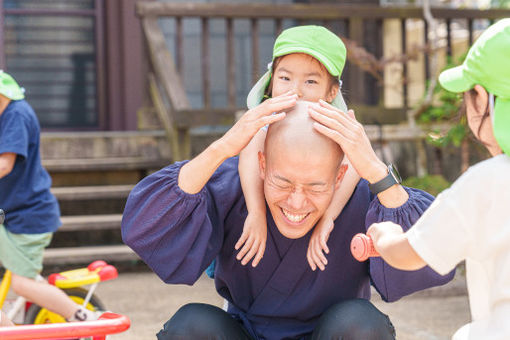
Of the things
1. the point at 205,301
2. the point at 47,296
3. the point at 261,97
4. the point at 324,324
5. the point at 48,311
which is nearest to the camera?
the point at 324,324

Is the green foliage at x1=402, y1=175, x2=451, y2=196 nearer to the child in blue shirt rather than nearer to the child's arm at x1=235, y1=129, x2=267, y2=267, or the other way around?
the child in blue shirt

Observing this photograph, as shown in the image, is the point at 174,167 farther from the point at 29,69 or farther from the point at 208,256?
Answer: the point at 29,69

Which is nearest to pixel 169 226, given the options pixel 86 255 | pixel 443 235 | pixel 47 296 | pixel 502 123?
pixel 443 235

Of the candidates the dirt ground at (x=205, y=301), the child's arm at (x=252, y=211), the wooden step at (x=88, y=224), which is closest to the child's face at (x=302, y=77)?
the child's arm at (x=252, y=211)

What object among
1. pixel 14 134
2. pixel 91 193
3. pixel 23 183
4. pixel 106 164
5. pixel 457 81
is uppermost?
pixel 457 81

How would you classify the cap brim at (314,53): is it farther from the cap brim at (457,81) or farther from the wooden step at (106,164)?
the wooden step at (106,164)

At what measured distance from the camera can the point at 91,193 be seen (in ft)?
18.2

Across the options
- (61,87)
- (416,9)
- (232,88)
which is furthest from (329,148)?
(61,87)

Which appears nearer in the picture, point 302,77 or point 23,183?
point 302,77

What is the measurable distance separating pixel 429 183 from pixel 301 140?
139 inches

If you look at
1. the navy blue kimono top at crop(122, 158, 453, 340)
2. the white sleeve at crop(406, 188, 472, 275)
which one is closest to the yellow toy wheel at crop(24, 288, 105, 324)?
the navy blue kimono top at crop(122, 158, 453, 340)

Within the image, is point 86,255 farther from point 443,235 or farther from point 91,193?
point 443,235

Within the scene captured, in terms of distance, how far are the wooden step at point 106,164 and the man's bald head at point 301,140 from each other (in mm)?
3948

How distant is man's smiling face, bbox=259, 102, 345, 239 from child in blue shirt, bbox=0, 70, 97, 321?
5.41ft
